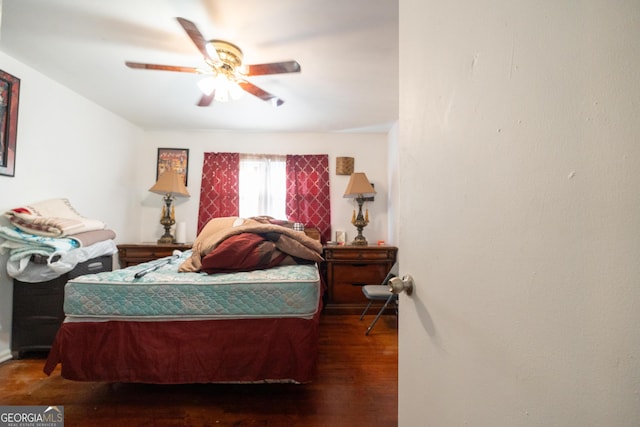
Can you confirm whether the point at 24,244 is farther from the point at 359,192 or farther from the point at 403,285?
the point at 359,192

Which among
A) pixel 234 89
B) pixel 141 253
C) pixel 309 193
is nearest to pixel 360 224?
pixel 309 193

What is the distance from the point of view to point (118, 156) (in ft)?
9.61

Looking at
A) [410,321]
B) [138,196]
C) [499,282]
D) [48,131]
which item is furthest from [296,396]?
[138,196]

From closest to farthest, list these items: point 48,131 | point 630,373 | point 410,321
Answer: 1. point 630,373
2. point 410,321
3. point 48,131

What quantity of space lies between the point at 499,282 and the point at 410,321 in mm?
351

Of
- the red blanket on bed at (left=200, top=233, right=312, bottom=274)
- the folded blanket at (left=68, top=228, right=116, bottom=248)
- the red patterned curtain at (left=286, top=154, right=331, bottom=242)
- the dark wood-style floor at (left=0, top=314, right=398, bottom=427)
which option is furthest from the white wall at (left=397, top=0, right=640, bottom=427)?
the red patterned curtain at (left=286, top=154, right=331, bottom=242)

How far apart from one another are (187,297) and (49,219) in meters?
1.53

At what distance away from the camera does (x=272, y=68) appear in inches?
65.2

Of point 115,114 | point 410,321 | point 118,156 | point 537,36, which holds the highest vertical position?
point 115,114

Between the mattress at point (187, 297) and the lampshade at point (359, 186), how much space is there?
1.80 meters

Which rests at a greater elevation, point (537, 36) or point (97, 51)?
point (97, 51)

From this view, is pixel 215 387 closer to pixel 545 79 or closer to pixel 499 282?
pixel 499 282

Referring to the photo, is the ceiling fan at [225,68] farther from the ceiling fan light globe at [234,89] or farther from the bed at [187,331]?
the bed at [187,331]

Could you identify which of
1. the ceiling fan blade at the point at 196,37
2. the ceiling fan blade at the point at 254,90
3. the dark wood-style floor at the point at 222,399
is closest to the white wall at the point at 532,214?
the dark wood-style floor at the point at 222,399
